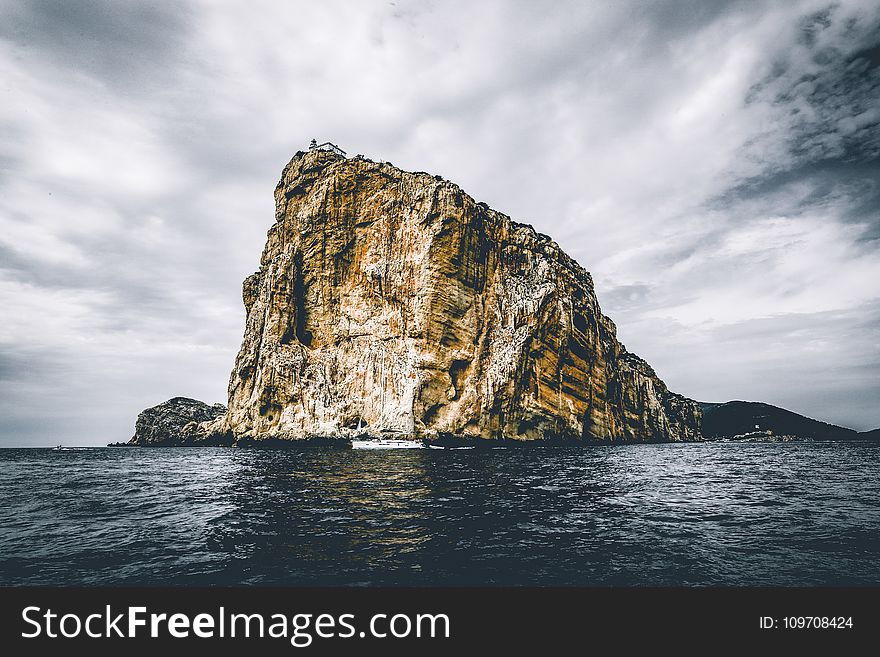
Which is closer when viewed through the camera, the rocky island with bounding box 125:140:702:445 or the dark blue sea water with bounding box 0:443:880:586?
the dark blue sea water with bounding box 0:443:880:586

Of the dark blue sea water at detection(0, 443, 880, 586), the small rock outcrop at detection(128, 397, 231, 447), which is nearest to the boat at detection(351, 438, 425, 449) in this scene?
the dark blue sea water at detection(0, 443, 880, 586)

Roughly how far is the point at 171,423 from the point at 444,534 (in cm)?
11995

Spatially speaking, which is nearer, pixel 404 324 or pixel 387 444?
pixel 387 444

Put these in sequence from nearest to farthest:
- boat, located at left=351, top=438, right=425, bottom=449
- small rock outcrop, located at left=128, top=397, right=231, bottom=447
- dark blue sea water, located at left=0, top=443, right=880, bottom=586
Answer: dark blue sea water, located at left=0, top=443, right=880, bottom=586 < boat, located at left=351, top=438, right=425, bottom=449 < small rock outcrop, located at left=128, top=397, right=231, bottom=447

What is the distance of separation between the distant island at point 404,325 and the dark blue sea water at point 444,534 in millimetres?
48397

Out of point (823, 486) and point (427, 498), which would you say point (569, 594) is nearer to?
point (427, 498)

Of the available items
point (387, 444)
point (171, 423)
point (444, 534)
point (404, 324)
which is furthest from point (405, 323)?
point (171, 423)

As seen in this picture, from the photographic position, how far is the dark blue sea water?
356 inches

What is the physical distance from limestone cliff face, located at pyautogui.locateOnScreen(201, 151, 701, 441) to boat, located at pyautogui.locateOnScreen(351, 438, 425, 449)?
305 cm

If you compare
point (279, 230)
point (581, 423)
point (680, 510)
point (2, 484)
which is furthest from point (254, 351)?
point (680, 510)

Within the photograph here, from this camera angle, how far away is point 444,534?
12.2 m

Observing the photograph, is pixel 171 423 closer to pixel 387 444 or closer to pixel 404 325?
pixel 404 325

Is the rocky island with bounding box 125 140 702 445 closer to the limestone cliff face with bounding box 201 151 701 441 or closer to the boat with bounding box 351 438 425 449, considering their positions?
the limestone cliff face with bounding box 201 151 701 441

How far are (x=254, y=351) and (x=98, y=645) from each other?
83.0m
